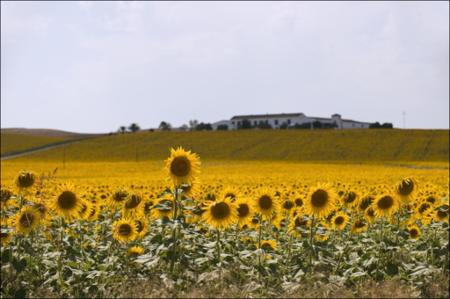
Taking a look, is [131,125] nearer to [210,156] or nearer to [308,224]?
[210,156]

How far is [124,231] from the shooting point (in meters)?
6.77

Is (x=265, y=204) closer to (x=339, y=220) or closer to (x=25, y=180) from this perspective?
(x=339, y=220)

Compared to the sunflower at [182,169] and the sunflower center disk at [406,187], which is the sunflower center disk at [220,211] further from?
the sunflower center disk at [406,187]

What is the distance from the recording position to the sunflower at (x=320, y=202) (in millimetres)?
6859

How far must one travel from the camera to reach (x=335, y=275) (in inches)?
267

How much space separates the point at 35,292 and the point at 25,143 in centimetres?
10156

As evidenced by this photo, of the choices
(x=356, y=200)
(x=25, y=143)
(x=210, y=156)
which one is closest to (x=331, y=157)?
(x=210, y=156)

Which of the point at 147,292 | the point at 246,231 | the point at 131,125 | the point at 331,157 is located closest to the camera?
the point at 147,292

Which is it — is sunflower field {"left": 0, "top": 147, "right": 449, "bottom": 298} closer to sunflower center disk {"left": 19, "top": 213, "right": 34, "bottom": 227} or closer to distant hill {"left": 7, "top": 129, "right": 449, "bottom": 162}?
sunflower center disk {"left": 19, "top": 213, "right": 34, "bottom": 227}

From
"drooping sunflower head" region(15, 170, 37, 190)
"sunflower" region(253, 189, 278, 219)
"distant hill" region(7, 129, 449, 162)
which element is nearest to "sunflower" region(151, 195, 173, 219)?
"sunflower" region(253, 189, 278, 219)

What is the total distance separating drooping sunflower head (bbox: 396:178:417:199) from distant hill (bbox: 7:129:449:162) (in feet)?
219

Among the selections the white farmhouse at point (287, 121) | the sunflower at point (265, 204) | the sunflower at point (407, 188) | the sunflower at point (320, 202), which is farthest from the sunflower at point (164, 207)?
the white farmhouse at point (287, 121)

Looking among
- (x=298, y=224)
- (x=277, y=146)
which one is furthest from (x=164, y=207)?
(x=277, y=146)

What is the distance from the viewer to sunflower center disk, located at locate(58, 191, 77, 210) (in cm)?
680
